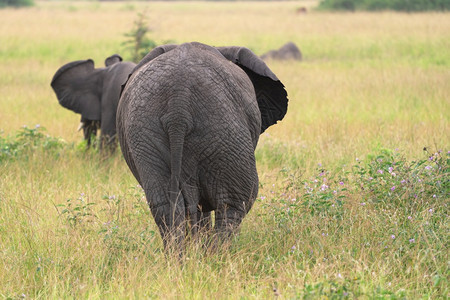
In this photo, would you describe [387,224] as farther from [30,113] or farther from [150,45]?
[150,45]

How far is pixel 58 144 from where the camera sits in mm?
7773

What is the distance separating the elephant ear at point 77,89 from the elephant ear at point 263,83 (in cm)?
393

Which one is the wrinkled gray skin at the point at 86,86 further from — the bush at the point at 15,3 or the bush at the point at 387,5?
the bush at the point at 15,3

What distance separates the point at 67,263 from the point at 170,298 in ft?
2.80

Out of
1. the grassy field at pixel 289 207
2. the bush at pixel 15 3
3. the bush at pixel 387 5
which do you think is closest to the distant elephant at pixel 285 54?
the grassy field at pixel 289 207

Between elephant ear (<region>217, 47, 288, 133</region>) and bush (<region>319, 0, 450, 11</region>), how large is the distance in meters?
25.0

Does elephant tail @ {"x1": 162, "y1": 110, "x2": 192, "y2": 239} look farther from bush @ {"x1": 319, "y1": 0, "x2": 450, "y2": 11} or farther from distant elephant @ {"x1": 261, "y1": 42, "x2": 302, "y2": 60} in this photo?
bush @ {"x1": 319, "y1": 0, "x2": 450, "y2": 11}

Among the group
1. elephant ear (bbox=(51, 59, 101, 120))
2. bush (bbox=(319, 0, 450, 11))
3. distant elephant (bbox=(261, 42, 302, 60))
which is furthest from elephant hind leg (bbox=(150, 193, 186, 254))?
bush (bbox=(319, 0, 450, 11))

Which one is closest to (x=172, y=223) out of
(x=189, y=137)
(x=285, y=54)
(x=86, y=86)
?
(x=189, y=137)

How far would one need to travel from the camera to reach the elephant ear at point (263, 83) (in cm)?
446

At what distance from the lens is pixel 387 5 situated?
103 ft

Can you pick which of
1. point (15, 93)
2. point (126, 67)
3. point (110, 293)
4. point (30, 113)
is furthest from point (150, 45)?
point (110, 293)

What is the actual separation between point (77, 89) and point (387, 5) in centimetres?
2546

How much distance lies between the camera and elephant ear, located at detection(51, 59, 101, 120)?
8.39 m
